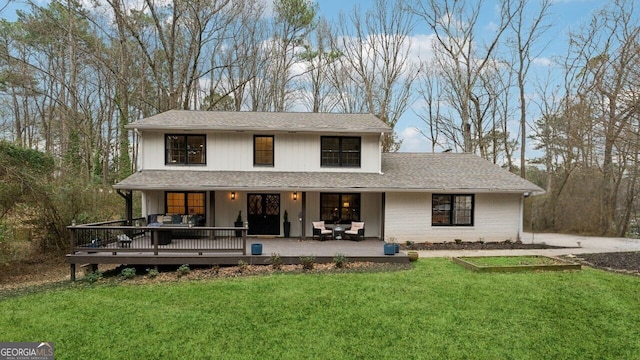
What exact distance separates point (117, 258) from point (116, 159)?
19.4 metres

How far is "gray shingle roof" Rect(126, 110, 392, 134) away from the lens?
13.3 metres

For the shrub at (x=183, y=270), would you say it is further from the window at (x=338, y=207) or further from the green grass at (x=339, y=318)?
the window at (x=338, y=207)

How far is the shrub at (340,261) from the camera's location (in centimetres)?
976

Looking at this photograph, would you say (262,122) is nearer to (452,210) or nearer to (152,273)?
(152,273)

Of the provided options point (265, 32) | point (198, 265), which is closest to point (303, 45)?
point (265, 32)

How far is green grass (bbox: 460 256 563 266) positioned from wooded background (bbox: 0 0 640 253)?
27.9ft

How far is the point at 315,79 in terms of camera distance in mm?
26062

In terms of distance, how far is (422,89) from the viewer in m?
27.8

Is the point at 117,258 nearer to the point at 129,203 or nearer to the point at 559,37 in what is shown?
the point at 129,203

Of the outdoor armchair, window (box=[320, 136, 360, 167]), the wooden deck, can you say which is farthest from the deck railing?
window (box=[320, 136, 360, 167])

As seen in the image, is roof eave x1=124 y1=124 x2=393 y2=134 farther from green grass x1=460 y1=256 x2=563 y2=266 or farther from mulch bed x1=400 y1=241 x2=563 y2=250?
green grass x1=460 y1=256 x2=563 y2=266

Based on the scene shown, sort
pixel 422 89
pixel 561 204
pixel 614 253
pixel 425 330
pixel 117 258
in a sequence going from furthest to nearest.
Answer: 1. pixel 422 89
2. pixel 561 204
3. pixel 614 253
4. pixel 117 258
5. pixel 425 330

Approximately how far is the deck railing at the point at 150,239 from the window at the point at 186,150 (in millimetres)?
2864

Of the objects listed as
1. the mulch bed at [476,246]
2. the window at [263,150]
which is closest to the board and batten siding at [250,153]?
the window at [263,150]
